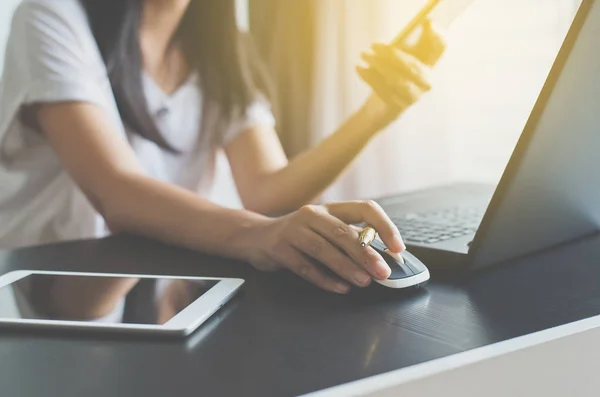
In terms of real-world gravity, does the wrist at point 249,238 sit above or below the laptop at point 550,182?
below

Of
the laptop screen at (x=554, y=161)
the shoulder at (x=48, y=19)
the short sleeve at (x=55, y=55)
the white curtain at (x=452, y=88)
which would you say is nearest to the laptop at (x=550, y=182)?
the laptop screen at (x=554, y=161)

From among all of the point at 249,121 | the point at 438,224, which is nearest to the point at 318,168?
the point at 249,121

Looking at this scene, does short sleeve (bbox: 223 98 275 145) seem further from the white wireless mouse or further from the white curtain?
the white wireless mouse

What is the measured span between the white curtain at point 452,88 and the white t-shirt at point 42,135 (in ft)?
2.23

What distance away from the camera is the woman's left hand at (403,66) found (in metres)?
0.83

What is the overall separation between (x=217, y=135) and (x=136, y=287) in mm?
904

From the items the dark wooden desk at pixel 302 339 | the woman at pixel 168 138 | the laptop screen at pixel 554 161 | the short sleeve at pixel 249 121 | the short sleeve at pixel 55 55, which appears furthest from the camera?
the short sleeve at pixel 249 121

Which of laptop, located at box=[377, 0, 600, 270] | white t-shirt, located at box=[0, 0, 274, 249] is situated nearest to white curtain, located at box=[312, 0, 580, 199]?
white t-shirt, located at box=[0, 0, 274, 249]

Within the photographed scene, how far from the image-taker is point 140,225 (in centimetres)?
83

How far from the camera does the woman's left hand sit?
32.5 inches

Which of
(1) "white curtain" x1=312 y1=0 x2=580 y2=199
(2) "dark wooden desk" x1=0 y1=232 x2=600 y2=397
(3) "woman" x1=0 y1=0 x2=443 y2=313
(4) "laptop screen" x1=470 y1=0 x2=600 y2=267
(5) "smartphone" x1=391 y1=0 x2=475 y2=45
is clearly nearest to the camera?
(2) "dark wooden desk" x1=0 y1=232 x2=600 y2=397

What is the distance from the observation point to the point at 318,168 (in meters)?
1.17

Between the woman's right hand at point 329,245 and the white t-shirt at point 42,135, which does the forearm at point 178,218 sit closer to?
the woman's right hand at point 329,245

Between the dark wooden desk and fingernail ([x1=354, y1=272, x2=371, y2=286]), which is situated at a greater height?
fingernail ([x1=354, y1=272, x2=371, y2=286])
